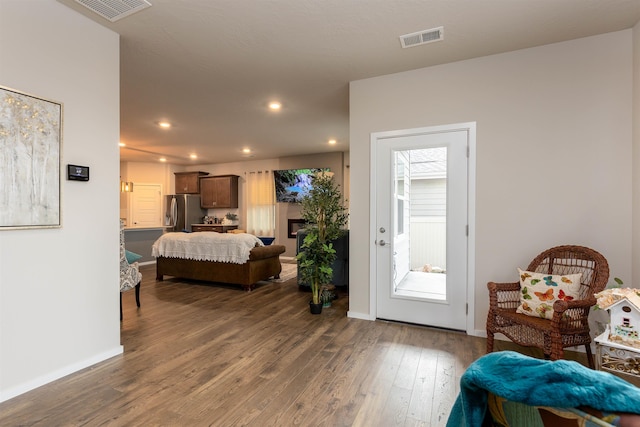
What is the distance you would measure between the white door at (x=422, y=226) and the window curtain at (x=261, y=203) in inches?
211

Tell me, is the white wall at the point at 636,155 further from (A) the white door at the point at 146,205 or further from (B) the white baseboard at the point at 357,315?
(A) the white door at the point at 146,205

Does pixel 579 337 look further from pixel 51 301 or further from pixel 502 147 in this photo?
pixel 51 301

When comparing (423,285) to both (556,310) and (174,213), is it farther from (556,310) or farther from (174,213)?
(174,213)

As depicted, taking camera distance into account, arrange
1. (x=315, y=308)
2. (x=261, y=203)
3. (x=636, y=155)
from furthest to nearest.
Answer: (x=261, y=203) < (x=315, y=308) < (x=636, y=155)

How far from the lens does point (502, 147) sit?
2914 millimetres

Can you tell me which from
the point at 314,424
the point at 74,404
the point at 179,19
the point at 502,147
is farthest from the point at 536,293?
the point at 179,19

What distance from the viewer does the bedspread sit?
4781mm

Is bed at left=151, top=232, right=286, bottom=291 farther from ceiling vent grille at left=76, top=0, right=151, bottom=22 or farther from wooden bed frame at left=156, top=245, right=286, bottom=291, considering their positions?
ceiling vent grille at left=76, top=0, right=151, bottom=22

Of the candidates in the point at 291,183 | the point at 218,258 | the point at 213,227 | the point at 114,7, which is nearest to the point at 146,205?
the point at 213,227

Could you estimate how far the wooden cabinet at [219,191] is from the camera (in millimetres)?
8656

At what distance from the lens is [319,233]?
12.5 ft

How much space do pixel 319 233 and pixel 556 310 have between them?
7.88 feet

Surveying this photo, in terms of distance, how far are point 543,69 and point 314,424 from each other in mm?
3377

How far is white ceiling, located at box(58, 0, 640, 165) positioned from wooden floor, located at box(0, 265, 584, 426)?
268 cm
